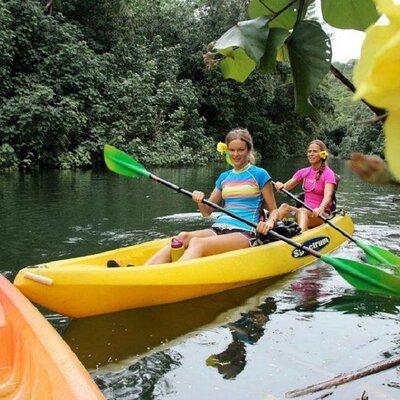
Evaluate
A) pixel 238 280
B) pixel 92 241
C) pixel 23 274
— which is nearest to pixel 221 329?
pixel 238 280

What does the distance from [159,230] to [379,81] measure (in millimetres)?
6435

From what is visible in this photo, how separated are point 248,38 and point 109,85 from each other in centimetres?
1552

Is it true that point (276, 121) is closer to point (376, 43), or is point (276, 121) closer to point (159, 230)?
point (159, 230)

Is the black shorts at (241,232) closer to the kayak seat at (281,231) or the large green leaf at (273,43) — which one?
the kayak seat at (281,231)

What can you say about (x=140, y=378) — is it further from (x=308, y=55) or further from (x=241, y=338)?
(x=308, y=55)

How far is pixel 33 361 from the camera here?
2021 millimetres

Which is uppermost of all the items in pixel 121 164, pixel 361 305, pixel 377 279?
pixel 377 279

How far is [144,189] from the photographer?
411 inches

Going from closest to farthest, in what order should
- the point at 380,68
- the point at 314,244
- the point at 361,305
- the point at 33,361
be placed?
1. the point at 380,68
2. the point at 33,361
3. the point at 361,305
4. the point at 314,244

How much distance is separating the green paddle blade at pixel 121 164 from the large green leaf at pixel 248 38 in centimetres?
363

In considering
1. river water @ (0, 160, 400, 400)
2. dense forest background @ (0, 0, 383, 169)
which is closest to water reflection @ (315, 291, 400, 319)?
river water @ (0, 160, 400, 400)

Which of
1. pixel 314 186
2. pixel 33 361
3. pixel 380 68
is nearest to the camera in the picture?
pixel 380 68

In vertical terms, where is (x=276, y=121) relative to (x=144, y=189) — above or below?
above

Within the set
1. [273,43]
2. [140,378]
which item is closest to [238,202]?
[140,378]
